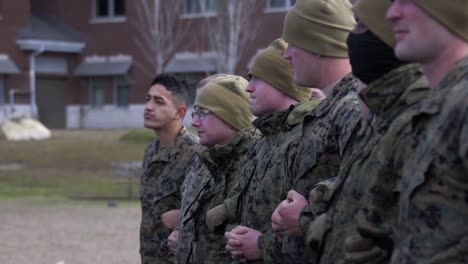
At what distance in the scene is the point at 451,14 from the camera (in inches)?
94.5

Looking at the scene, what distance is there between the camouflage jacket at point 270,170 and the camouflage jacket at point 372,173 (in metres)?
1.03

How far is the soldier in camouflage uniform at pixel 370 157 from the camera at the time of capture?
261 centimetres

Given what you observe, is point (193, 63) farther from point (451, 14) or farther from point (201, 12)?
point (451, 14)

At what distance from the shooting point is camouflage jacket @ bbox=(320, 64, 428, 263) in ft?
8.57

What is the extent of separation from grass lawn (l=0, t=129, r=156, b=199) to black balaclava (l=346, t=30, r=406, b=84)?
1522 cm

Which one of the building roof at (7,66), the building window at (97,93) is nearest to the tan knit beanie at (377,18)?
the building roof at (7,66)

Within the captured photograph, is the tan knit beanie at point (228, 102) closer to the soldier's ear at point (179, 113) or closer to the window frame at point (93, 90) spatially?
the soldier's ear at point (179, 113)

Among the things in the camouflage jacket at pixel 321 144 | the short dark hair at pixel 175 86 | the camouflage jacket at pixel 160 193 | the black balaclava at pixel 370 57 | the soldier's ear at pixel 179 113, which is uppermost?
the black balaclava at pixel 370 57

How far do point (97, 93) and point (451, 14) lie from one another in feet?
127

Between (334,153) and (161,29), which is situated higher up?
(334,153)

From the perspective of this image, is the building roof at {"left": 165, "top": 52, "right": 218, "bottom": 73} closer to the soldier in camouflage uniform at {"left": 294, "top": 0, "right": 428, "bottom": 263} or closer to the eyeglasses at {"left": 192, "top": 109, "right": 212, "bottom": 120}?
the eyeglasses at {"left": 192, "top": 109, "right": 212, "bottom": 120}

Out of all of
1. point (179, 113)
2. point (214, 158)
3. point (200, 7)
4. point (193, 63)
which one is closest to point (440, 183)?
point (214, 158)

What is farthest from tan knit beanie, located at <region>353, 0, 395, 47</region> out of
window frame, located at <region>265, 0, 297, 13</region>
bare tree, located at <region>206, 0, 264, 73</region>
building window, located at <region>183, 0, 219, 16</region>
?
building window, located at <region>183, 0, 219, 16</region>

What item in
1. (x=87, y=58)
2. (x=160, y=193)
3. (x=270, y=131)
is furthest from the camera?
(x=87, y=58)
